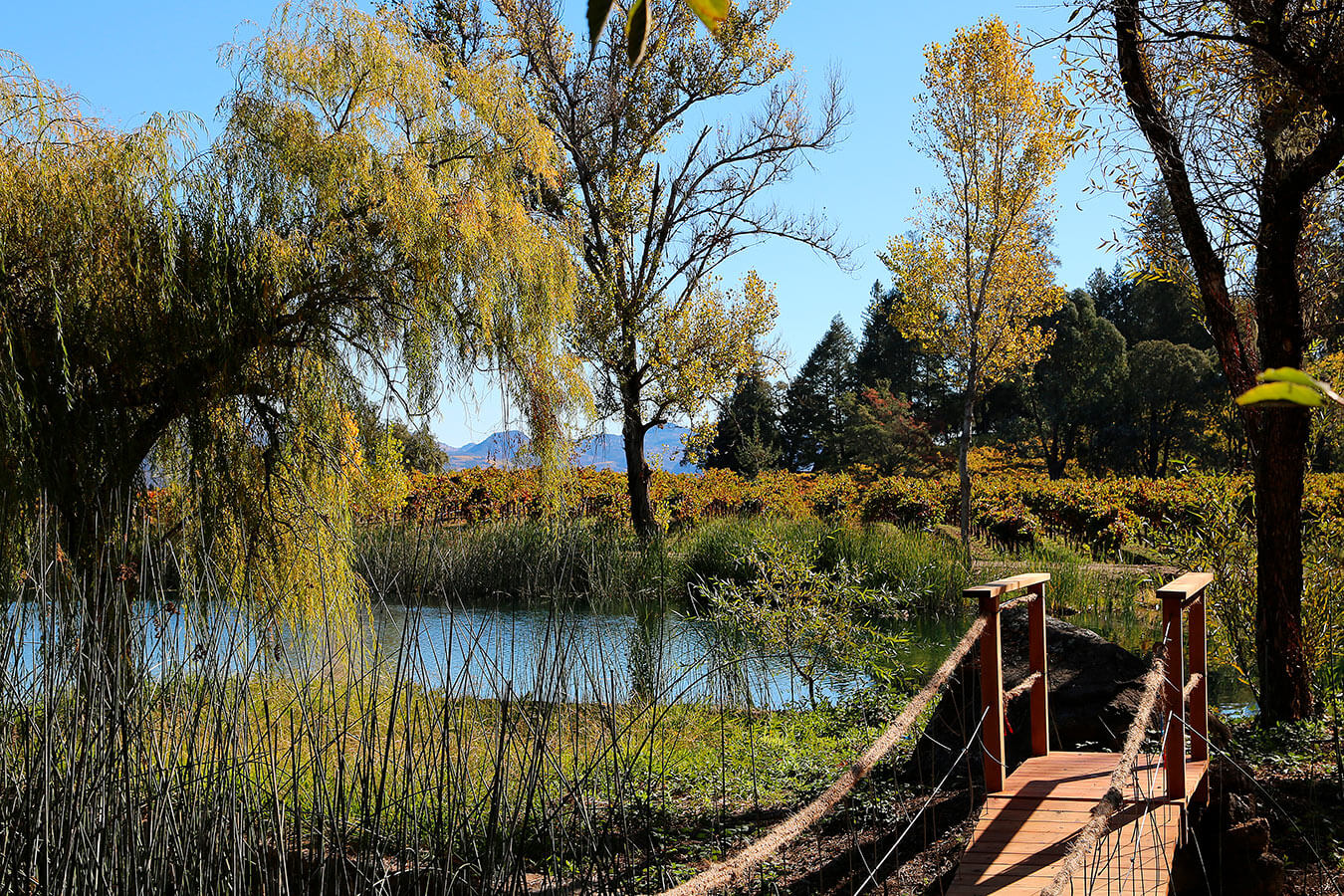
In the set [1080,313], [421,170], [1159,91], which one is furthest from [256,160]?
[1080,313]

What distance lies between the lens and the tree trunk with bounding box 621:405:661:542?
13.5 meters

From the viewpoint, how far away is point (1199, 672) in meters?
3.58

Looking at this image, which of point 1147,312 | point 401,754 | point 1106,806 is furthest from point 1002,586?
point 1147,312

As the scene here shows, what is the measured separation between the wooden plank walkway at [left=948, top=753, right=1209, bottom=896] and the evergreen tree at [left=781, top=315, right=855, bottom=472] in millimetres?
23038

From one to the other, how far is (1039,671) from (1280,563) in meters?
1.56

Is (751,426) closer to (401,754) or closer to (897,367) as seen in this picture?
(897,367)

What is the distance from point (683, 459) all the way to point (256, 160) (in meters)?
9.10

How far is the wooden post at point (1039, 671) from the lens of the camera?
145 inches

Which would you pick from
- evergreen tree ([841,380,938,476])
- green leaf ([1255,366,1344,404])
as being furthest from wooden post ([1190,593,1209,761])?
evergreen tree ([841,380,938,476])

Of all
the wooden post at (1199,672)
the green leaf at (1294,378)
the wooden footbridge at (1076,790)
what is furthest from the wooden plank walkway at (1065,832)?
the green leaf at (1294,378)

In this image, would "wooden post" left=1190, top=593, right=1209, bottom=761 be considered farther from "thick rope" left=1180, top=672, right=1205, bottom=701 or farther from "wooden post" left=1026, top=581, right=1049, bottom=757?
"wooden post" left=1026, top=581, right=1049, bottom=757

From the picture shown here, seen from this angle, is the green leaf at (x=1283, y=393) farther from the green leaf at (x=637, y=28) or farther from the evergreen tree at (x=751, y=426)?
the evergreen tree at (x=751, y=426)

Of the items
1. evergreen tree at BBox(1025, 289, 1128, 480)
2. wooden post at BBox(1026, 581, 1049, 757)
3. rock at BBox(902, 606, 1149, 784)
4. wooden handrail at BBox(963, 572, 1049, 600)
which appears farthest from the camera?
evergreen tree at BBox(1025, 289, 1128, 480)

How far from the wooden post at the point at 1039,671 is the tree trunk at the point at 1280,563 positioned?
1.40 metres
